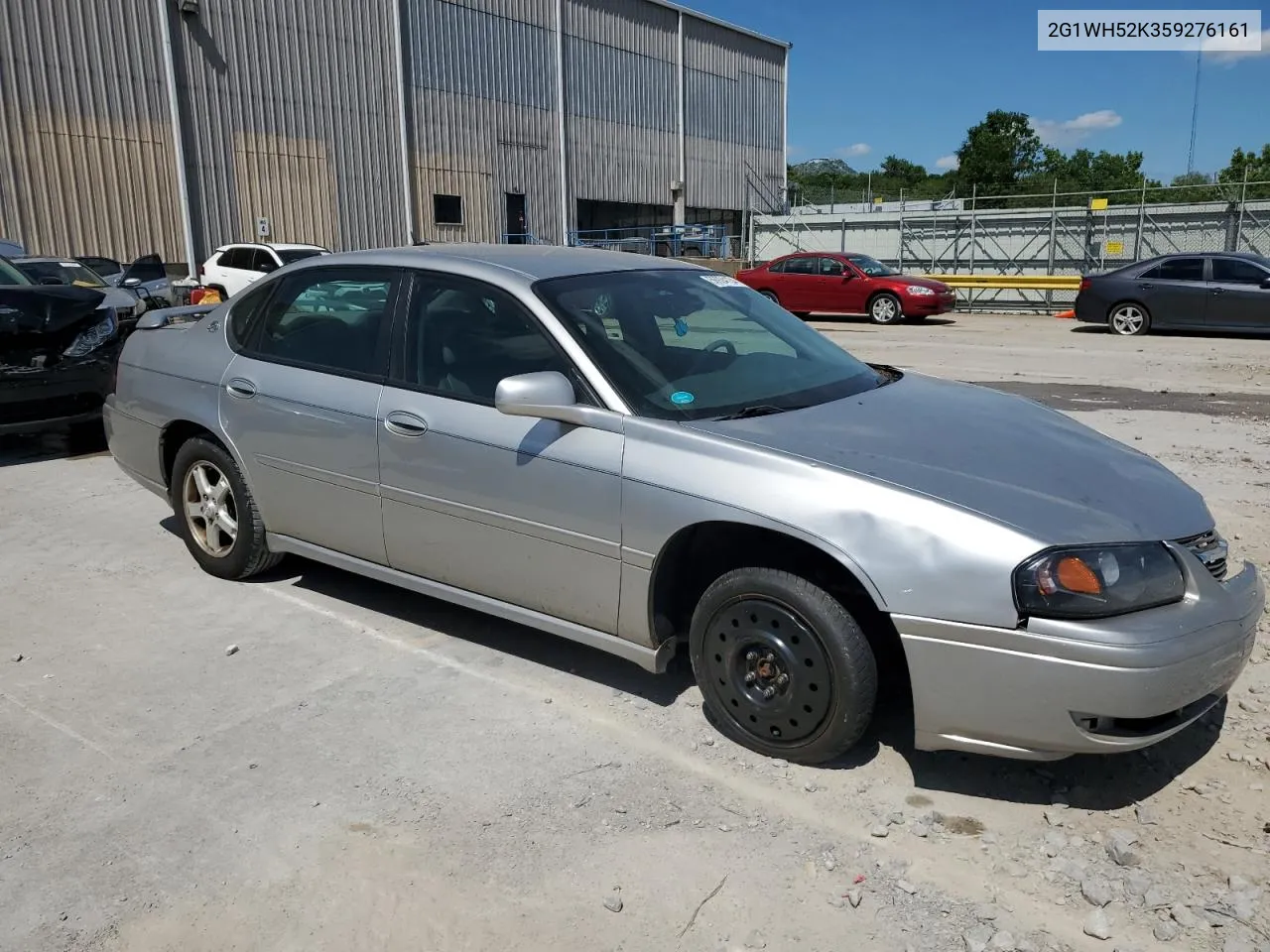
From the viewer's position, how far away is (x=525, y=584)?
366cm

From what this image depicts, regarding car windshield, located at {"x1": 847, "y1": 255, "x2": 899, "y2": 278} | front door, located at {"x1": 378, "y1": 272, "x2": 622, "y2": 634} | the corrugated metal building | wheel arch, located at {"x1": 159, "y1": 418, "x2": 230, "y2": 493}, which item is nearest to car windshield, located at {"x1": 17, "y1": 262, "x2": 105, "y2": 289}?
the corrugated metal building

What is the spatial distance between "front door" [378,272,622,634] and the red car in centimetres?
1691

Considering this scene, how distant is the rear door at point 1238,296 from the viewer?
53.4 feet

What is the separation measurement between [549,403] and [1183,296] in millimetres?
16744

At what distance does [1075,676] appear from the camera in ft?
8.79

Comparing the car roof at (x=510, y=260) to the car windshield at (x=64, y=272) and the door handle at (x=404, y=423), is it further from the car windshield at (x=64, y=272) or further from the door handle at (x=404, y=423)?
the car windshield at (x=64, y=272)

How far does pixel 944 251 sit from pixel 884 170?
77.4 m

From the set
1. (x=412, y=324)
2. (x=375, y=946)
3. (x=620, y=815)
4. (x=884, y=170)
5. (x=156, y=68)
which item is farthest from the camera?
(x=884, y=170)

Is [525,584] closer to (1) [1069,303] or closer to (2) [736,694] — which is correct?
(2) [736,694]

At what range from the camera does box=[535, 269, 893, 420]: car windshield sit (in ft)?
11.6

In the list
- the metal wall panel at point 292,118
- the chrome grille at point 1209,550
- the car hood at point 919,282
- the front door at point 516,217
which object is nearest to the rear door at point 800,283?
the car hood at point 919,282

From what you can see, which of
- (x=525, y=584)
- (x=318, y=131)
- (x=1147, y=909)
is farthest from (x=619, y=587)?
(x=318, y=131)

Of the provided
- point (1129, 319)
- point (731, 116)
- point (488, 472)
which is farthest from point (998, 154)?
point (488, 472)

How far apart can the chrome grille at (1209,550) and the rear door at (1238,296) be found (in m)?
15.8
